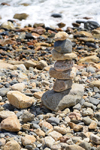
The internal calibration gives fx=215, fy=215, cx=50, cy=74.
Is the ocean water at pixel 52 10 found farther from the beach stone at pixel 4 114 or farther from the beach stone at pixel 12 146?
the beach stone at pixel 12 146

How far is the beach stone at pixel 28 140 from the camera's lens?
10.8 ft

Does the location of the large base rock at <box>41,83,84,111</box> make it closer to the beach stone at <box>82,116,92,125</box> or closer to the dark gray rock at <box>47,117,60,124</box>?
the dark gray rock at <box>47,117,60,124</box>

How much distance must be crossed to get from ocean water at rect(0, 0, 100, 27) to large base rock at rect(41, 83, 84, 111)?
10.2 metres

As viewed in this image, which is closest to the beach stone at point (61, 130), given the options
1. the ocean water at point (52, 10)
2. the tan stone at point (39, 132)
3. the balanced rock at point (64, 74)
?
the tan stone at point (39, 132)

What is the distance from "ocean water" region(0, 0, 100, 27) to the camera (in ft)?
49.3

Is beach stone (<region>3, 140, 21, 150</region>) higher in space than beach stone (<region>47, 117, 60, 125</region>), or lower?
higher

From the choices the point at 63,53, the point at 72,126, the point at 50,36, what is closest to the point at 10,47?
the point at 50,36

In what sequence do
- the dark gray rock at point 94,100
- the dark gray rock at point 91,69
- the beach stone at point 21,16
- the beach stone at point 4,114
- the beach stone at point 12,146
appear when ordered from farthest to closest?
the beach stone at point 21,16
the dark gray rock at point 91,69
the dark gray rock at point 94,100
the beach stone at point 4,114
the beach stone at point 12,146

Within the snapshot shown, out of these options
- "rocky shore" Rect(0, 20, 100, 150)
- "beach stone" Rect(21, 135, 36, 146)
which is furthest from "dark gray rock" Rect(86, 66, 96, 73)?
"beach stone" Rect(21, 135, 36, 146)

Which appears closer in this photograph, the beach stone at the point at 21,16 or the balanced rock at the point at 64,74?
the balanced rock at the point at 64,74

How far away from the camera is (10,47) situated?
9273 mm

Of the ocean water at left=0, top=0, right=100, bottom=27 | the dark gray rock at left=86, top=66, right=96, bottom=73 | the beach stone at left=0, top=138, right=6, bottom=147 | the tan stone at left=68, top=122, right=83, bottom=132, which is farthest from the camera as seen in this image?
the ocean water at left=0, top=0, right=100, bottom=27

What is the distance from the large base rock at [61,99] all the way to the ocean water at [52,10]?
1018cm

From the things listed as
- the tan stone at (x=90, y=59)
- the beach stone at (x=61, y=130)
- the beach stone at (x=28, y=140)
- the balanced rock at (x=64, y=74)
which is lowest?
the tan stone at (x=90, y=59)
